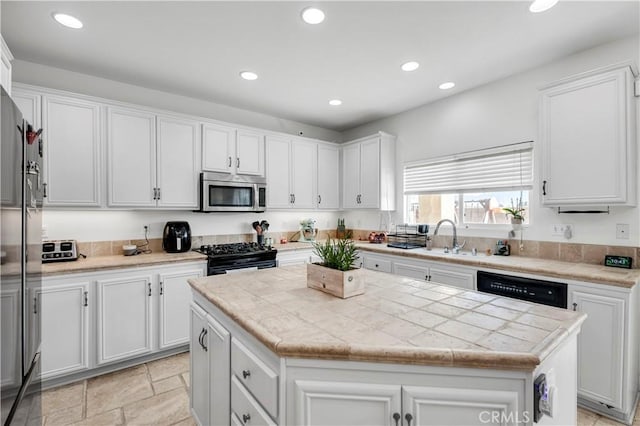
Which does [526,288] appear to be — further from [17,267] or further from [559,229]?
[17,267]

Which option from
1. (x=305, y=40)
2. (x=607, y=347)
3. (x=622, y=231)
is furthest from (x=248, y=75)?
(x=607, y=347)

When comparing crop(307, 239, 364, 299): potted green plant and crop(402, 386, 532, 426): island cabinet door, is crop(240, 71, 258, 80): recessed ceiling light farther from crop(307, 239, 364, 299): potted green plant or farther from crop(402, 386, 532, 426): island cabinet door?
crop(402, 386, 532, 426): island cabinet door


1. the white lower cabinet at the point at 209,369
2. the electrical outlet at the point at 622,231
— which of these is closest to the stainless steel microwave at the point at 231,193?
the white lower cabinet at the point at 209,369

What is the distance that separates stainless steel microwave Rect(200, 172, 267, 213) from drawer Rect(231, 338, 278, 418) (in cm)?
238

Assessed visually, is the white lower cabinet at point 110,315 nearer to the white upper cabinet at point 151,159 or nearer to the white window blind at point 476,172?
the white upper cabinet at point 151,159

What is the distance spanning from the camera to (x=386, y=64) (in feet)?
9.32

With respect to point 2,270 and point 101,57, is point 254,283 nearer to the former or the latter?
point 2,270

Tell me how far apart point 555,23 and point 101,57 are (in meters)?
3.74

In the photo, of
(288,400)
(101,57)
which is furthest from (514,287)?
(101,57)

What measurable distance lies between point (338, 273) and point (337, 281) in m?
0.04

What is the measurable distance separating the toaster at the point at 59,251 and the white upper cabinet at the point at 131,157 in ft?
1.63

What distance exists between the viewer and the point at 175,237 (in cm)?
328

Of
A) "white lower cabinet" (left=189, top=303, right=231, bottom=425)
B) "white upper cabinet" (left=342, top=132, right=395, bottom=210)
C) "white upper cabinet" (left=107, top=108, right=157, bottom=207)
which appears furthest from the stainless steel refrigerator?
"white upper cabinet" (left=342, top=132, right=395, bottom=210)

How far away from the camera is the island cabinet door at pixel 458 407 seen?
94cm
